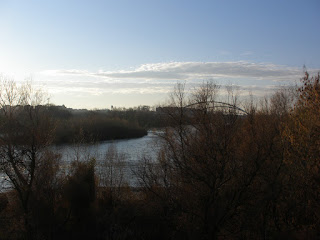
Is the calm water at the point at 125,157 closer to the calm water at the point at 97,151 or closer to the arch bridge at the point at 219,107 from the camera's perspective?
the calm water at the point at 97,151

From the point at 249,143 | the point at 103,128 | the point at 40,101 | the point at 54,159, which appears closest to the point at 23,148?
the point at 54,159

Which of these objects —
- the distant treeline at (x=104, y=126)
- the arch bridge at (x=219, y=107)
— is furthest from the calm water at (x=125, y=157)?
the distant treeline at (x=104, y=126)

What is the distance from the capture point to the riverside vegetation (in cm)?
1130

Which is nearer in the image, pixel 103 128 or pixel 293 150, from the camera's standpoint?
A: pixel 293 150

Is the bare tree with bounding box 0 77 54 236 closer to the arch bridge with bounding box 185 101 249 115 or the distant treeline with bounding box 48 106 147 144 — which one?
the arch bridge with bounding box 185 101 249 115

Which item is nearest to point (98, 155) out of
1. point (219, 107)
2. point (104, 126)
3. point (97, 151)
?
point (97, 151)

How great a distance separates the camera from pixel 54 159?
16.9m

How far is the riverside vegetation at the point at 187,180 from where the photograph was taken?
37.1 ft

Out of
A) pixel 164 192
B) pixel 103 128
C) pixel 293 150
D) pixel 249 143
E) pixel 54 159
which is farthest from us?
pixel 103 128

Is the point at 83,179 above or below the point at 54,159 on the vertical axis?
below

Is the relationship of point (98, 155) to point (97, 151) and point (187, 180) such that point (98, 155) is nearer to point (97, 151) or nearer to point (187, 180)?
point (97, 151)

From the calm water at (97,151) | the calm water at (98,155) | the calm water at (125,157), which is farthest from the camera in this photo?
the calm water at (97,151)

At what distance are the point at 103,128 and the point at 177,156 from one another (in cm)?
2759

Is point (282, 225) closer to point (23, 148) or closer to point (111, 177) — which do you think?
point (111, 177)
